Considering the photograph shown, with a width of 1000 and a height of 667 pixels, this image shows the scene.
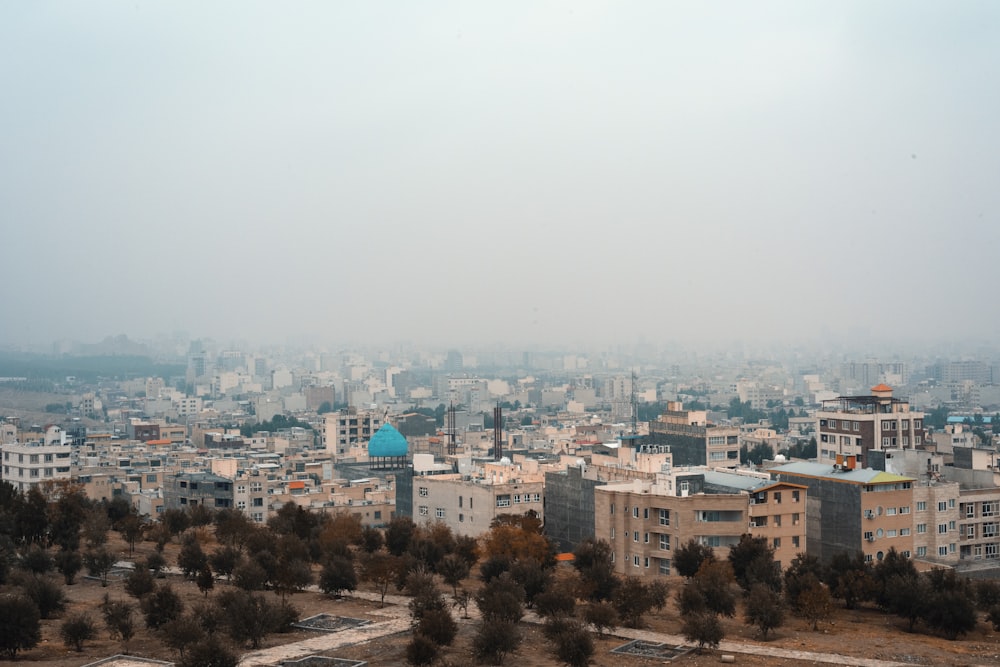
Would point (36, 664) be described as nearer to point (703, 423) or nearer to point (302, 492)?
point (302, 492)

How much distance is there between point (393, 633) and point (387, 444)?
21.9 metres

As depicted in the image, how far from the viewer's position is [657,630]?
1439 centimetres

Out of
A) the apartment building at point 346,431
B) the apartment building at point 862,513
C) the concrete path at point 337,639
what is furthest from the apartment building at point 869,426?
the apartment building at point 346,431

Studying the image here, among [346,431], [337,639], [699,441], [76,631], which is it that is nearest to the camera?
[76,631]

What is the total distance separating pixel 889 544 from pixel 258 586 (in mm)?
10464

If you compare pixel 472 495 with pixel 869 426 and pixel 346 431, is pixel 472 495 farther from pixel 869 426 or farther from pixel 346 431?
pixel 346 431

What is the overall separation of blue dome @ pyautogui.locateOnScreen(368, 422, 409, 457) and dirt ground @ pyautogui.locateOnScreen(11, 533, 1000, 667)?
19.7 m

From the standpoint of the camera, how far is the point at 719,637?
1309 centimetres

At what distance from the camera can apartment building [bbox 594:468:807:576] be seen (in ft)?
61.4

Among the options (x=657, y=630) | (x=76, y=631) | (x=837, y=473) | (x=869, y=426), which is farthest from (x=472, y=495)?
(x=76, y=631)

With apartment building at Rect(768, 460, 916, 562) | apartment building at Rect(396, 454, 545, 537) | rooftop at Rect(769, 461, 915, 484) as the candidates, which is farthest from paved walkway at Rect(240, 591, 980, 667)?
apartment building at Rect(396, 454, 545, 537)

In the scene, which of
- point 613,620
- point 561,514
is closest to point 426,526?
point 561,514

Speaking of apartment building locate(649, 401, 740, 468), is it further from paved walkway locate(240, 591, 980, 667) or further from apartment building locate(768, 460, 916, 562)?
paved walkway locate(240, 591, 980, 667)

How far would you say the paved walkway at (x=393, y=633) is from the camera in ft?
41.4
